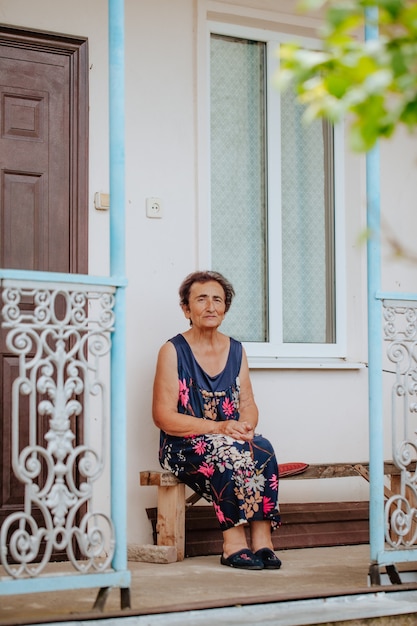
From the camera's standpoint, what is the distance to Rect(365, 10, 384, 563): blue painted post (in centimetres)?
415

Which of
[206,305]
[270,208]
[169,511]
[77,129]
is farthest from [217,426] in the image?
[77,129]

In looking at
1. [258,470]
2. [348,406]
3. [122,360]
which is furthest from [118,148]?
[348,406]

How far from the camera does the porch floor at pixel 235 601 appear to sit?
3.55 meters

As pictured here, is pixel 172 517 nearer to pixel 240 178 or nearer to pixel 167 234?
pixel 167 234

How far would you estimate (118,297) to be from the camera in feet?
12.2

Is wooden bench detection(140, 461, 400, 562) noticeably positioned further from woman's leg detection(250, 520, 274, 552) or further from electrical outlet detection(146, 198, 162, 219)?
electrical outlet detection(146, 198, 162, 219)

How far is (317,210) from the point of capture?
20.2 feet

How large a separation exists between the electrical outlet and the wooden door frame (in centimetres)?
39

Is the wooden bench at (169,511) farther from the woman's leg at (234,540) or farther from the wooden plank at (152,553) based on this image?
the woman's leg at (234,540)

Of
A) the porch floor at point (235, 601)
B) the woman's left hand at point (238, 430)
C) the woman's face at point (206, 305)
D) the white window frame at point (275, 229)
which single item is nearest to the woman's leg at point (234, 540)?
the porch floor at point (235, 601)

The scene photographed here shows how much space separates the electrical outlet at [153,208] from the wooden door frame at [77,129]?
0.39 meters

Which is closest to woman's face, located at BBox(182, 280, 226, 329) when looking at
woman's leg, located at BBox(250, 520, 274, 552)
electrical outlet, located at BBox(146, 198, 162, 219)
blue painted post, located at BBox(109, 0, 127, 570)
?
electrical outlet, located at BBox(146, 198, 162, 219)

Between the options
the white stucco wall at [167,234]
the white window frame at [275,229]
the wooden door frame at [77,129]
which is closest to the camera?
the wooden door frame at [77,129]

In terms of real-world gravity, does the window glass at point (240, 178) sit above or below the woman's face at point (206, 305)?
above
